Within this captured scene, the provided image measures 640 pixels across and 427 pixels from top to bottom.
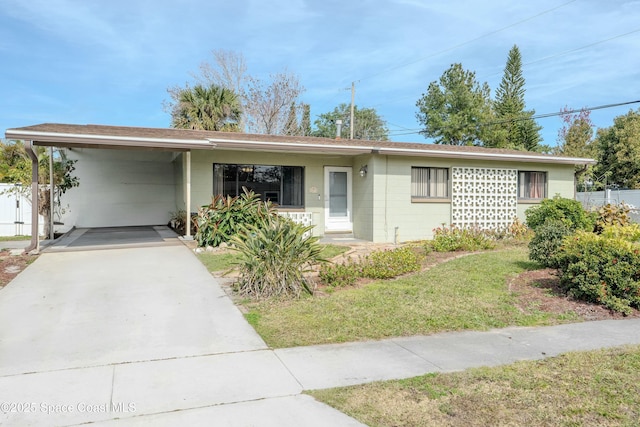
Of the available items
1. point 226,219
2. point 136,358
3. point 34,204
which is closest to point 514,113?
point 226,219

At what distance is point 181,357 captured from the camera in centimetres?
446

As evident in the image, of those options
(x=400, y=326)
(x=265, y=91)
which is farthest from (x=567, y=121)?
(x=400, y=326)

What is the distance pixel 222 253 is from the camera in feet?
34.3

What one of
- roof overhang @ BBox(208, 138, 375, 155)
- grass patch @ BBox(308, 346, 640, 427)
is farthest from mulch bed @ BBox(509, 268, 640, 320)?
roof overhang @ BBox(208, 138, 375, 155)

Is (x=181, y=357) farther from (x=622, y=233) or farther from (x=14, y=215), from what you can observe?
(x=14, y=215)

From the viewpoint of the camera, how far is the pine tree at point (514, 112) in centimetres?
3256

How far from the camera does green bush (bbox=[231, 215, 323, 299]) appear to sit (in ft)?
22.1

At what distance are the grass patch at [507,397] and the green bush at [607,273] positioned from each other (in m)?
2.29

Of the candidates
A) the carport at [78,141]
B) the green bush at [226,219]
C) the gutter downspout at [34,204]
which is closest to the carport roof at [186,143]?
the carport at [78,141]

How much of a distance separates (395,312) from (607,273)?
3105 millimetres

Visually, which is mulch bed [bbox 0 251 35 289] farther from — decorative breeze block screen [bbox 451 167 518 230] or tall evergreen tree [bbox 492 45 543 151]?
tall evergreen tree [bbox 492 45 543 151]

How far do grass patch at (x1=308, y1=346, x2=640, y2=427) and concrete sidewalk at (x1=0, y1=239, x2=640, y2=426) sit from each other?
211 millimetres

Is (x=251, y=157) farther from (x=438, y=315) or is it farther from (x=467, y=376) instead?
(x=467, y=376)

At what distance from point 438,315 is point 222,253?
6.00m
